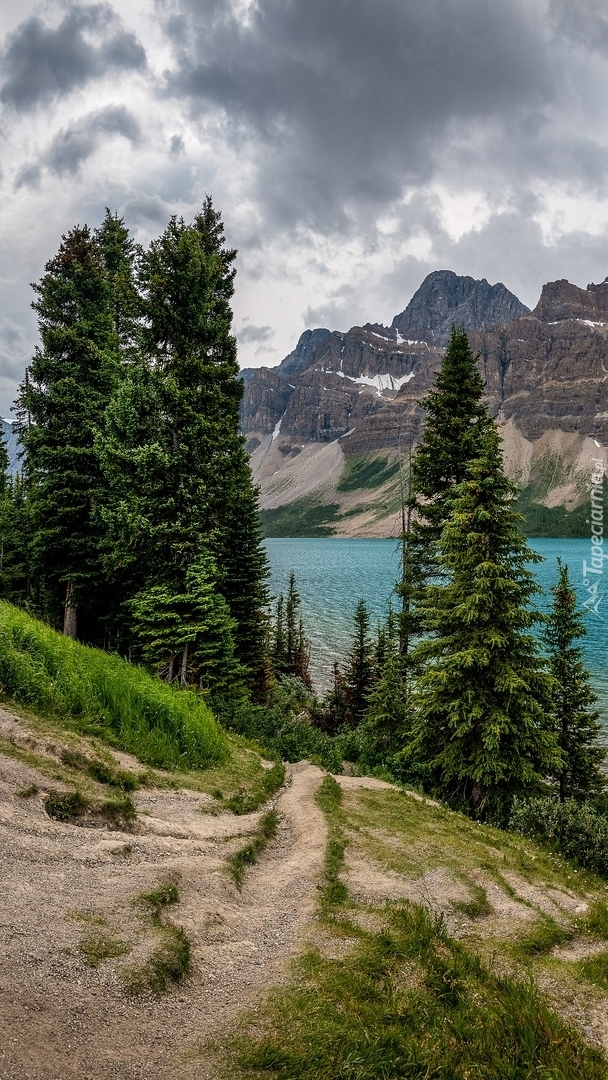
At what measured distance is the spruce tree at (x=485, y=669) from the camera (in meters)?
13.4

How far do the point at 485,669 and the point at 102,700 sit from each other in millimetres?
9687

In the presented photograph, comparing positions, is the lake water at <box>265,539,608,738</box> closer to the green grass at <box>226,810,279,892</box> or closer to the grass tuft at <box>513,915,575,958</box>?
the green grass at <box>226,810,279,892</box>

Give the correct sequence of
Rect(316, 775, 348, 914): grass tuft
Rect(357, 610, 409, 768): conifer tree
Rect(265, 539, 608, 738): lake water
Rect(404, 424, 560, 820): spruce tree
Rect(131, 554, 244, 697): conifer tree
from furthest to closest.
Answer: Rect(265, 539, 608, 738): lake water → Rect(357, 610, 409, 768): conifer tree → Rect(131, 554, 244, 697): conifer tree → Rect(404, 424, 560, 820): spruce tree → Rect(316, 775, 348, 914): grass tuft

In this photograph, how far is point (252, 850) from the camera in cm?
732

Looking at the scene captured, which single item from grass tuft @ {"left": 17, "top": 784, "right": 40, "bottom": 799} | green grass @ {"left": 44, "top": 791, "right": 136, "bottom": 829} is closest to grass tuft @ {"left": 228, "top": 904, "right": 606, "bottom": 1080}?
green grass @ {"left": 44, "top": 791, "right": 136, "bottom": 829}

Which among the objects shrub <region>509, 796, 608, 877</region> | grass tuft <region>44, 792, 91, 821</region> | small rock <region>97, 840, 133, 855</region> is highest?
grass tuft <region>44, 792, 91, 821</region>

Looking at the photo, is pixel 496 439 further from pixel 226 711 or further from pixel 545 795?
pixel 226 711

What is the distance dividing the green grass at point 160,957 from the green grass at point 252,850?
126 centimetres

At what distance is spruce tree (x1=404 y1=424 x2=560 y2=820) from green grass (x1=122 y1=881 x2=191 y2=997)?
990 cm

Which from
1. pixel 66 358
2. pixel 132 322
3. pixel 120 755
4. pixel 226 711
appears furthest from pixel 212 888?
pixel 66 358

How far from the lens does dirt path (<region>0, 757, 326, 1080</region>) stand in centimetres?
352

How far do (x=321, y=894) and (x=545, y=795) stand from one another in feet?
33.3

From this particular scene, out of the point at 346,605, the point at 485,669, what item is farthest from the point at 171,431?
the point at 346,605

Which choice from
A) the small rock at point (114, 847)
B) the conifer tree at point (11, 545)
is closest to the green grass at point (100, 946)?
the small rock at point (114, 847)
